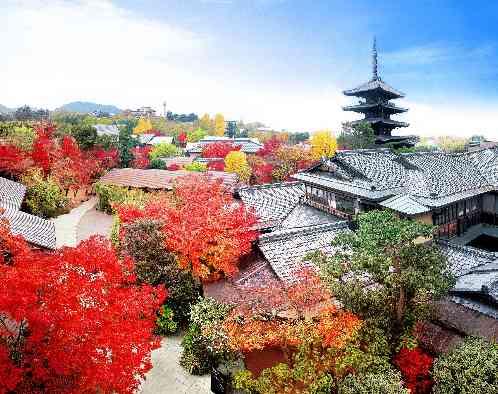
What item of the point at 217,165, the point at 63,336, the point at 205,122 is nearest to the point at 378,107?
the point at 217,165

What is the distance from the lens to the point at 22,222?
28.1m

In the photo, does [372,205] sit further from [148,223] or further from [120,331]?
[120,331]

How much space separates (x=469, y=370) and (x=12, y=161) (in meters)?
43.1

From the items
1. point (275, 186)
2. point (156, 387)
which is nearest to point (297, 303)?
point (156, 387)

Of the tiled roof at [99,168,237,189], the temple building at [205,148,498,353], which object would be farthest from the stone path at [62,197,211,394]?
the tiled roof at [99,168,237,189]

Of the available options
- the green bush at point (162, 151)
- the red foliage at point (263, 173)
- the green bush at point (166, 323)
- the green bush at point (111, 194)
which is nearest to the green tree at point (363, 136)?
the red foliage at point (263, 173)

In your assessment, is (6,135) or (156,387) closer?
(156,387)

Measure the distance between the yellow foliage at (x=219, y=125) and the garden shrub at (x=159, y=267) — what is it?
397 ft

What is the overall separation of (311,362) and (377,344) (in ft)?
8.89

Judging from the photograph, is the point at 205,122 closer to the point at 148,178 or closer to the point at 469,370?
the point at 148,178

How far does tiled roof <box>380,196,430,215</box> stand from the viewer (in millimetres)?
24688

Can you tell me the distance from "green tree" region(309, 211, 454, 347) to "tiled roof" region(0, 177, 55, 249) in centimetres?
1906

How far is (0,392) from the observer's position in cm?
1164

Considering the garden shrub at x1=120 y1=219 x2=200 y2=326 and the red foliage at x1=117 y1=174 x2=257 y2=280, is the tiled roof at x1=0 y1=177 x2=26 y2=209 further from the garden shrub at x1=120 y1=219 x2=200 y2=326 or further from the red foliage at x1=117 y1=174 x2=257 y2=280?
the red foliage at x1=117 y1=174 x2=257 y2=280
